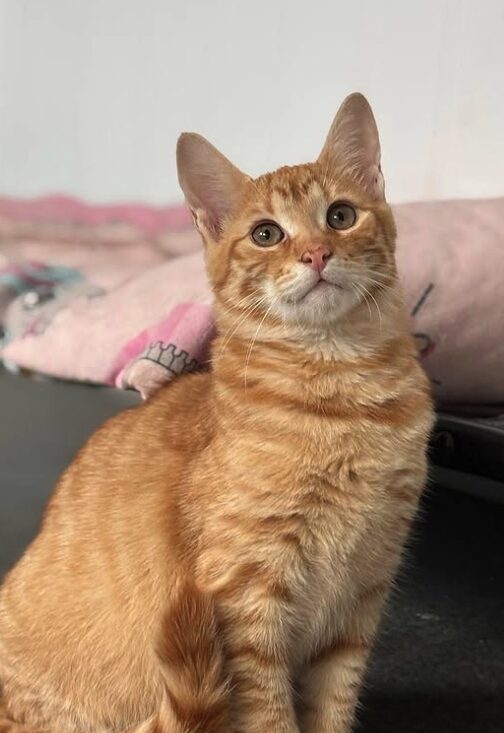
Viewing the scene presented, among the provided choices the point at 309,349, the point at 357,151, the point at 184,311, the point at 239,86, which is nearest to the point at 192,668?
the point at 309,349

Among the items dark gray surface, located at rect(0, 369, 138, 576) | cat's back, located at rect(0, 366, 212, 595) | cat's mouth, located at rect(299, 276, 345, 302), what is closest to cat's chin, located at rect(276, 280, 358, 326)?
cat's mouth, located at rect(299, 276, 345, 302)

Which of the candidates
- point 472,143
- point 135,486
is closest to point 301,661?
point 135,486

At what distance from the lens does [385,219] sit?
1042 millimetres

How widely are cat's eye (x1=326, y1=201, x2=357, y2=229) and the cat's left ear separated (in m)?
0.06

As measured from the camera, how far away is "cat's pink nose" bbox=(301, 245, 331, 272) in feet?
3.05

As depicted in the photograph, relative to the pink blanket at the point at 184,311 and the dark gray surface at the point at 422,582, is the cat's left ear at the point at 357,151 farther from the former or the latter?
the dark gray surface at the point at 422,582

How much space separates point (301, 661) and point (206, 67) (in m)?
1.88

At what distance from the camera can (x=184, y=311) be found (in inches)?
59.6

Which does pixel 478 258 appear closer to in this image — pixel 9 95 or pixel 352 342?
pixel 352 342

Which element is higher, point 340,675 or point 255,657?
point 255,657

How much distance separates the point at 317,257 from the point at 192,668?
44 centimetres

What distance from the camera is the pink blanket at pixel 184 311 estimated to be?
4.62 ft

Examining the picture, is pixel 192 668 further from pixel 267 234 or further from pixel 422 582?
pixel 422 582

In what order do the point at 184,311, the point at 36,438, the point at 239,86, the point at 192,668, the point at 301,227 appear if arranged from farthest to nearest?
1. the point at 239,86
2. the point at 36,438
3. the point at 184,311
4. the point at 301,227
5. the point at 192,668
